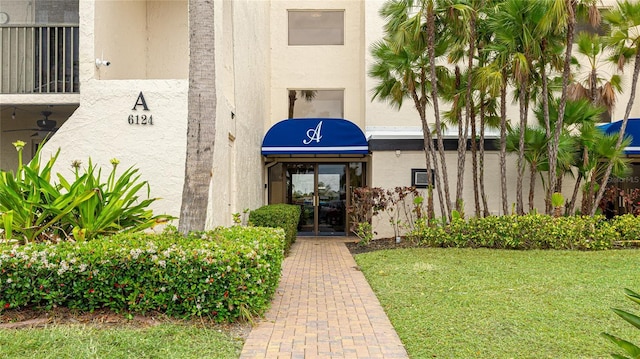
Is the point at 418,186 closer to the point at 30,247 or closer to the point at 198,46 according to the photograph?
the point at 198,46

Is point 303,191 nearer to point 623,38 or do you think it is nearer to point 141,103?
point 141,103

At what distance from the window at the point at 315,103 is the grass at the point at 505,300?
7.99m

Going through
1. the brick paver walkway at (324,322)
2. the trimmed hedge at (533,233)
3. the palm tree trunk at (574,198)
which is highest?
the palm tree trunk at (574,198)

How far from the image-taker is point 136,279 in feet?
17.1

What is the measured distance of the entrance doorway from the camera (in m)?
16.8

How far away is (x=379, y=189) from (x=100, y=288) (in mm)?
9052

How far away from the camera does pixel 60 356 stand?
412 centimetres

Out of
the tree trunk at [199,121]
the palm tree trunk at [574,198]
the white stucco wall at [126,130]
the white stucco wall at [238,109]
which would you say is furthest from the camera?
the palm tree trunk at [574,198]

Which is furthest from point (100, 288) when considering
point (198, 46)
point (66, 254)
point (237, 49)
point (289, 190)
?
point (289, 190)

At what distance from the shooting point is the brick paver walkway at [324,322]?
15.2ft

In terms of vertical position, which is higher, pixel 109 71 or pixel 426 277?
pixel 109 71

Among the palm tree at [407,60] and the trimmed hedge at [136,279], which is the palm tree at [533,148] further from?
the trimmed hedge at [136,279]

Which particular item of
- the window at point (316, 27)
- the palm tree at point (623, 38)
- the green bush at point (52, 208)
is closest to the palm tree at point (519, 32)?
the palm tree at point (623, 38)

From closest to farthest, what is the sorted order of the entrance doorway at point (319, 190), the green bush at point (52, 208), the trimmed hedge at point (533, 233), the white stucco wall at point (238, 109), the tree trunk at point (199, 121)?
1. the tree trunk at point (199, 121)
2. the green bush at point (52, 208)
3. the white stucco wall at point (238, 109)
4. the trimmed hedge at point (533, 233)
5. the entrance doorway at point (319, 190)
